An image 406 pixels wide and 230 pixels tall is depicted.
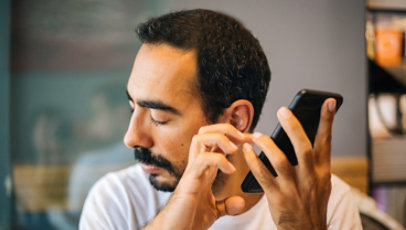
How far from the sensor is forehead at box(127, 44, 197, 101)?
573mm

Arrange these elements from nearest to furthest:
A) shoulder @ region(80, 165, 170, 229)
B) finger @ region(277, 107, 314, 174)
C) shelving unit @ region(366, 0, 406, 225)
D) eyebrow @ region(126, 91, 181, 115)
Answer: finger @ region(277, 107, 314, 174)
eyebrow @ region(126, 91, 181, 115)
shoulder @ region(80, 165, 170, 229)
shelving unit @ region(366, 0, 406, 225)

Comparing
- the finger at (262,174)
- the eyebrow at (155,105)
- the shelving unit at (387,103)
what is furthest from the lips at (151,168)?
the shelving unit at (387,103)

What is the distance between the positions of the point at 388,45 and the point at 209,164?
0.67 metres

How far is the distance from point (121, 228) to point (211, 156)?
31cm

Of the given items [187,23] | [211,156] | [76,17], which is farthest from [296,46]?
[76,17]

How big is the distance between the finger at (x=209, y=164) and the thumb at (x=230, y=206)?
11 centimetres

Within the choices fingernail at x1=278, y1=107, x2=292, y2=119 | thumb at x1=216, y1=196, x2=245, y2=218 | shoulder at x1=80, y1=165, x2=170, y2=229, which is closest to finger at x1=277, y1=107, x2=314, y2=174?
fingernail at x1=278, y1=107, x2=292, y2=119

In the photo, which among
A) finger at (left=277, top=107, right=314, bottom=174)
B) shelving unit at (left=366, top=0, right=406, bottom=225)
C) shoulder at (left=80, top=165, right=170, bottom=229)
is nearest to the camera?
finger at (left=277, top=107, right=314, bottom=174)

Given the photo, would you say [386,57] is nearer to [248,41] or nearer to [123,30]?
[248,41]

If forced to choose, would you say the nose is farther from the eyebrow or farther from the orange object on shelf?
the orange object on shelf

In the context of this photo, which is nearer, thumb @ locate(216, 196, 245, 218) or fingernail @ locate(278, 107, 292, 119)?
fingernail @ locate(278, 107, 292, 119)

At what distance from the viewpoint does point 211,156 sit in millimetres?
480

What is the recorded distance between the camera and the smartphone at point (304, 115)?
0.44m

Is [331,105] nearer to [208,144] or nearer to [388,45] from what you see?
[208,144]
